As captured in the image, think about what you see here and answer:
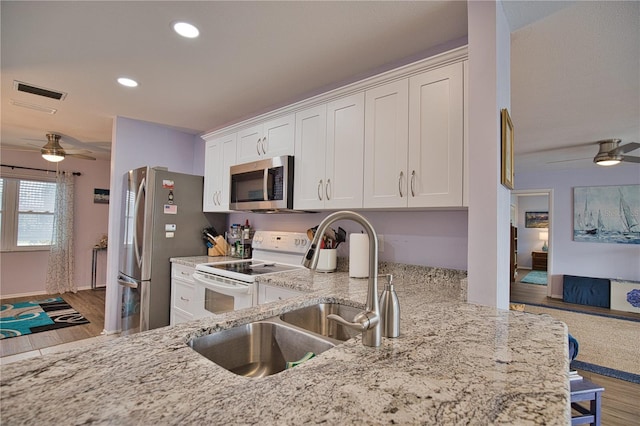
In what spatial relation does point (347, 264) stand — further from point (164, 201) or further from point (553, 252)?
point (553, 252)

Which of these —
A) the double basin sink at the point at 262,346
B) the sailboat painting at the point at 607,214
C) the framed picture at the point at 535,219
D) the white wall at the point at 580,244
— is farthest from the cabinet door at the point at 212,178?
the framed picture at the point at 535,219

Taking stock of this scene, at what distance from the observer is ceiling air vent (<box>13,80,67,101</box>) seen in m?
2.64

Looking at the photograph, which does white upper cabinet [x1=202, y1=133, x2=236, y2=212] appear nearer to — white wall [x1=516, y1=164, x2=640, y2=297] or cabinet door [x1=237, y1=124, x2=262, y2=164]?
cabinet door [x1=237, y1=124, x2=262, y2=164]

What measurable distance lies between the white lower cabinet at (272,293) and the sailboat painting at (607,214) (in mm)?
5965

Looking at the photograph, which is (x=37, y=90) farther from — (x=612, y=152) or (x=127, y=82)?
(x=612, y=152)

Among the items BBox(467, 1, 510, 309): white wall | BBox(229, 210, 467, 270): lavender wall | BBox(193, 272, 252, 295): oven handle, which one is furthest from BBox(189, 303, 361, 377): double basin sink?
BBox(229, 210, 467, 270): lavender wall

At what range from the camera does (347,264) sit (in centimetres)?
238

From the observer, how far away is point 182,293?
287 centimetres

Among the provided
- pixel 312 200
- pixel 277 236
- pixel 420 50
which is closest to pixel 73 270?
pixel 277 236

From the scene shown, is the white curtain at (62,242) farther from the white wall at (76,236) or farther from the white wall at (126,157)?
the white wall at (126,157)

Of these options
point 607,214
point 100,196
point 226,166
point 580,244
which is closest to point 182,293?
point 226,166

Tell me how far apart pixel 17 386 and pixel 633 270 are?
7.23 m

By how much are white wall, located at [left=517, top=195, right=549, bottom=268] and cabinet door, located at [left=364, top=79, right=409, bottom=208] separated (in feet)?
30.3

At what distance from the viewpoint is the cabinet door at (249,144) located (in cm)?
273
